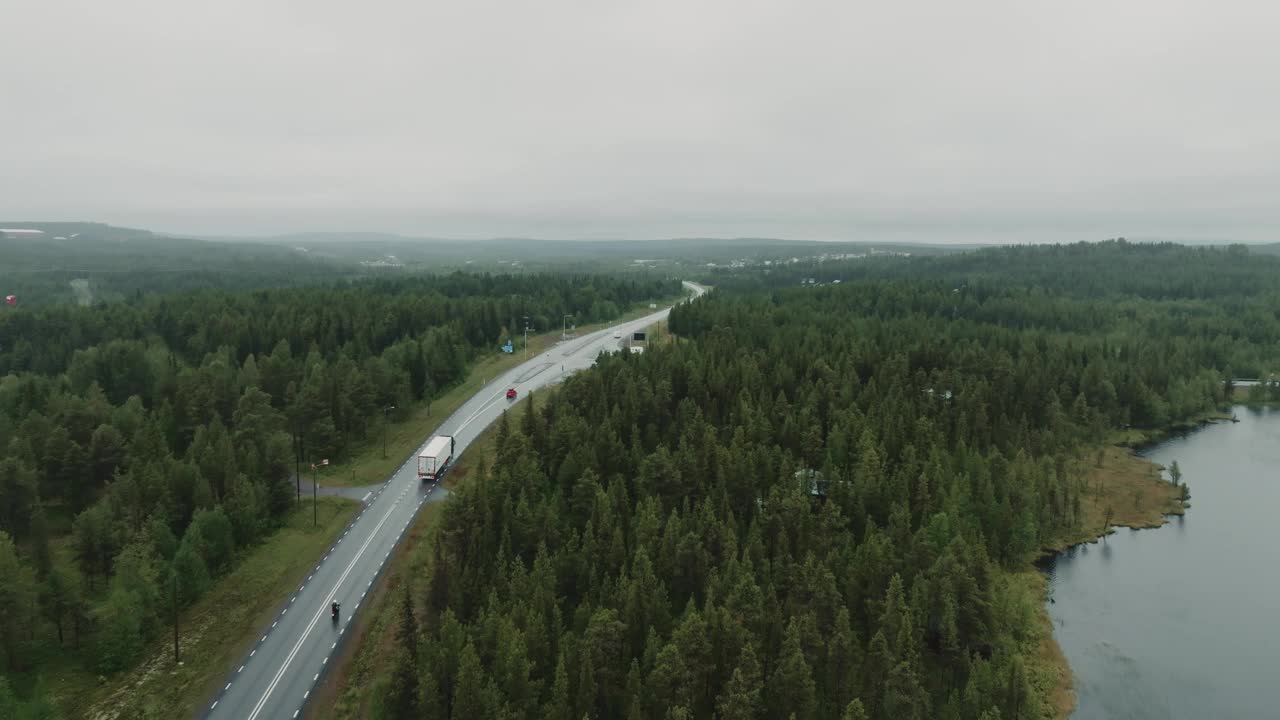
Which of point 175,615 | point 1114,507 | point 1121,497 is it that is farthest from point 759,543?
point 1121,497

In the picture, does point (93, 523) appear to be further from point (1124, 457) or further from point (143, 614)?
point (1124, 457)

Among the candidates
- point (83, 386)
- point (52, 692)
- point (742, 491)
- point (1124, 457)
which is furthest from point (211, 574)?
point (1124, 457)

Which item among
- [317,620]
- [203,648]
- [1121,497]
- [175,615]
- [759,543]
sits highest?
[759,543]

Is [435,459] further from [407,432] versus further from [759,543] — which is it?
[759,543]

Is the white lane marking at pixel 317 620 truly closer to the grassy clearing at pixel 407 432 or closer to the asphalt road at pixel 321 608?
the asphalt road at pixel 321 608

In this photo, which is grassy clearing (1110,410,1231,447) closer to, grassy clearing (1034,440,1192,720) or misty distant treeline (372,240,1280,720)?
grassy clearing (1034,440,1192,720)

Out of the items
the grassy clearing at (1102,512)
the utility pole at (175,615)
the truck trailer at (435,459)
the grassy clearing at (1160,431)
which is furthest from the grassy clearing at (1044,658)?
the grassy clearing at (1160,431)
